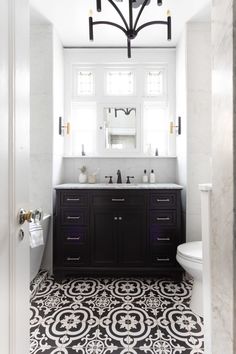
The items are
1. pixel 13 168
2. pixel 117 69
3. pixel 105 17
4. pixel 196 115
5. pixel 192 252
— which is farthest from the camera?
pixel 117 69

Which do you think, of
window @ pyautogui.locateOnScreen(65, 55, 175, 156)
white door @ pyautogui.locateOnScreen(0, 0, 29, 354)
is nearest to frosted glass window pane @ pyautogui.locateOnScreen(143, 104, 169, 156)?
window @ pyautogui.locateOnScreen(65, 55, 175, 156)

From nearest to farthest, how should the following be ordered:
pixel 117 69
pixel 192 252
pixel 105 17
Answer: pixel 192 252 → pixel 105 17 → pixel 117 69

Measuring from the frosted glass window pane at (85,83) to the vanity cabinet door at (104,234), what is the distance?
1598mm

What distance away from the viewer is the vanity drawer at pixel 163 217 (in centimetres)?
254

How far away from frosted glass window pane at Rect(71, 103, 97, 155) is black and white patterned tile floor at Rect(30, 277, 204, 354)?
163 centimetres

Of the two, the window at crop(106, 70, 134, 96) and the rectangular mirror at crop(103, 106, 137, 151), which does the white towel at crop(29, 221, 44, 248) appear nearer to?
the rectangular mirror at crop(103, 106, 137, 151)

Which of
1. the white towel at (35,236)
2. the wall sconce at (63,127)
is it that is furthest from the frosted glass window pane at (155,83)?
→ the white towel at (35,236)

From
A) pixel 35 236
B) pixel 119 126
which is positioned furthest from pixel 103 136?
pixel 35 236

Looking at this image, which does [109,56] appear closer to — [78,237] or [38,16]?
[38,16]

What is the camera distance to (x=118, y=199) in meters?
2.54

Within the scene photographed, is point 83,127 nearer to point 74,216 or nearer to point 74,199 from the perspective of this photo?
point 74,199

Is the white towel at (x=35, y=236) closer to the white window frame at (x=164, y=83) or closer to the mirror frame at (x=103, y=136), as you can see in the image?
the mirror frame at (x=103, y=136)

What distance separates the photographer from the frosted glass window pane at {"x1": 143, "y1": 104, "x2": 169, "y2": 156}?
3.18m

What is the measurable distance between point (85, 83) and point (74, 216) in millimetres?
1766
